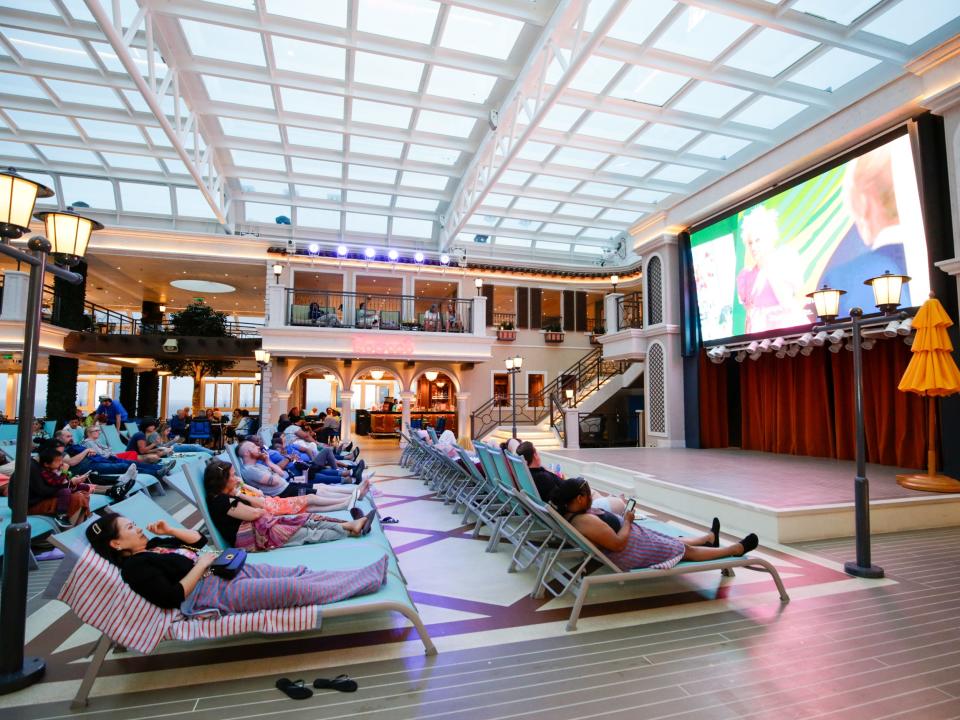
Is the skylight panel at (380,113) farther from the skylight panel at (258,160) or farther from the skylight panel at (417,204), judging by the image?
the skylight panel at (417,204)

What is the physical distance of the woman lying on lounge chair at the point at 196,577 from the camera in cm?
225

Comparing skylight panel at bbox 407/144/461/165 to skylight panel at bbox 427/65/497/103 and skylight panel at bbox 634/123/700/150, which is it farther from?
skylight panel at bbox 634/123/700/150

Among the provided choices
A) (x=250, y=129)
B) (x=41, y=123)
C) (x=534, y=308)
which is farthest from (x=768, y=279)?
(x=41, y=123)

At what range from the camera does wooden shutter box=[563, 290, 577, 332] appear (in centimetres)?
1780

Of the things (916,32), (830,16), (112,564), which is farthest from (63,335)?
(916,32)

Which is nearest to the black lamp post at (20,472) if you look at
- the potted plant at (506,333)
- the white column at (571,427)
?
the white column at (571,427)

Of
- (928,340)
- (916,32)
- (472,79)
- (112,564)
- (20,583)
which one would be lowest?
(20,583)

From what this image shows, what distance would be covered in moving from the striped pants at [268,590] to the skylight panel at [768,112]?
1058 cm

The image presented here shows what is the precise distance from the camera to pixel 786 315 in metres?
8.67

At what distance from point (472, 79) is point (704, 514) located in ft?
27.1

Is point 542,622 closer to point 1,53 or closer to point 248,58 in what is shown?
point 248,58

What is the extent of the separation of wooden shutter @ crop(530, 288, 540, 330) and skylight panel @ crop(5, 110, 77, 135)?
1273cm

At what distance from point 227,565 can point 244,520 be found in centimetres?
91

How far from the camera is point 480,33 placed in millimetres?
8234
